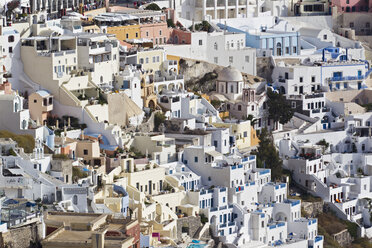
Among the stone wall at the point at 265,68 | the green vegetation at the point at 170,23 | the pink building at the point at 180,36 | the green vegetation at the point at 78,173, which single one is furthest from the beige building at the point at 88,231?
the green vegetation at the point at 170,23

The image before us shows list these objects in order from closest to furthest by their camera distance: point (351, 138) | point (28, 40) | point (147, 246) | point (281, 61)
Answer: point (147, 246), point (28, 40), point (351, 138), point (281, 61)

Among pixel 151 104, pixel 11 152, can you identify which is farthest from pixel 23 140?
pixel 151 104

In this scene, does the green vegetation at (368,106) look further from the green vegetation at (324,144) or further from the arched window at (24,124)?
the arched window at (24,124)

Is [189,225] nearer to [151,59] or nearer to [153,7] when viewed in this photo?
[151,59]

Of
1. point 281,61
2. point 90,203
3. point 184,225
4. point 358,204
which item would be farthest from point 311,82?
point 90,203

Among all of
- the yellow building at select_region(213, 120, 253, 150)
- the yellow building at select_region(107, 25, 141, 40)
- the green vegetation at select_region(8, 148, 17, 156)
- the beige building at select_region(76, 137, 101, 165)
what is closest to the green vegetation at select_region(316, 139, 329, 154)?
the yellow building at select_region(213, 120, 253, 150)

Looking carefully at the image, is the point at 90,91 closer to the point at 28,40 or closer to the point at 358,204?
the point at 28,40
